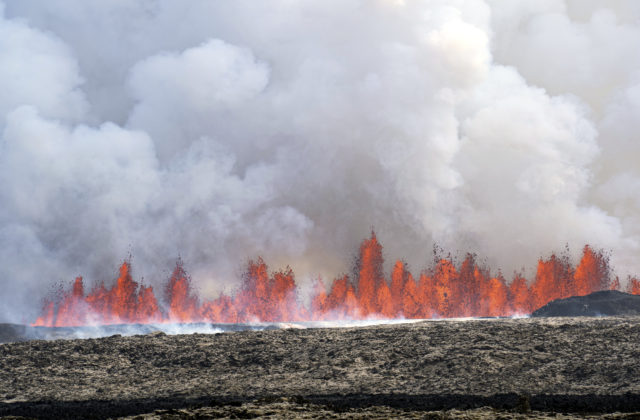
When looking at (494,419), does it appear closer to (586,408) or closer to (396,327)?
(586,408)

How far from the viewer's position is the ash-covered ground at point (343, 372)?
82.9 feet

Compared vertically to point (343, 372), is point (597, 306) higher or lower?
higher

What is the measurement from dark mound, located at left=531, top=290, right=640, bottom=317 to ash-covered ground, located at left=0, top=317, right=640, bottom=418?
21.5 m

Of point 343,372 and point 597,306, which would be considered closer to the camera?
point 343,372

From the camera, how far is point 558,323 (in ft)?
120

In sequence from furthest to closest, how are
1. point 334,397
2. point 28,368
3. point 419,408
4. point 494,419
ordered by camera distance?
point 28,368 → point 334,397 → point 419,408 → point 494,419

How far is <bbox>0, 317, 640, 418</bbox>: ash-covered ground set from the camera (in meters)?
25.3

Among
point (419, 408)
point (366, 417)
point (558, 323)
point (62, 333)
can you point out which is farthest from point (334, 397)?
point (62, 333)

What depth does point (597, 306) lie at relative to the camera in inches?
2285

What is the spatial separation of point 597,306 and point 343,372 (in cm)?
3620

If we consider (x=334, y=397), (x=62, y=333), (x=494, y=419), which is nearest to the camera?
(x=494, y=419)

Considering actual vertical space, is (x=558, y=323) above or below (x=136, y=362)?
above

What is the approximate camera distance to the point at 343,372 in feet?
102

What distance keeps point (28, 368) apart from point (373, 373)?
1845 centimetres
